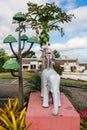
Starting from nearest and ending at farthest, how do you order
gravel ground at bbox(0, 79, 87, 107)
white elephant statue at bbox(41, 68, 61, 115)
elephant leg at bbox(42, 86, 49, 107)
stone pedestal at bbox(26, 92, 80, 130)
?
stone pedestal at bbox(26, 92, 80, 130) → white elephant statue at bbox(41, 68, 61, 115) → elephant leg at bbox(42, 86, 49, 107) → gravel ground at bbox(0, 79, 87, 107)

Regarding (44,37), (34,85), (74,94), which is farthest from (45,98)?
(74,94)

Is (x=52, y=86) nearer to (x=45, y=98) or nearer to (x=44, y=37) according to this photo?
(x=45, y=98)

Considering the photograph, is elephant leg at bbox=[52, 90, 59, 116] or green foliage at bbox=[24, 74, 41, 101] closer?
elephant leg at bbox=[52, 90, 59, 116]

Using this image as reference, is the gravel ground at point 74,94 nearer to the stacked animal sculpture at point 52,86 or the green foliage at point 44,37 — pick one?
the green foliage at point 44,37

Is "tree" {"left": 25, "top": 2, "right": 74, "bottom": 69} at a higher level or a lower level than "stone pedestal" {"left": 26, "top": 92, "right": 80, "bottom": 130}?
higher

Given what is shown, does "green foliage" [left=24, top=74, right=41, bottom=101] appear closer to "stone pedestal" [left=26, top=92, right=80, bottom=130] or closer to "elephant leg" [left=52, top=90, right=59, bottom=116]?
"elephant leg" [left=52, top=90, right=59, bottom=116]

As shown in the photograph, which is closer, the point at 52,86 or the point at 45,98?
the point at 52,86

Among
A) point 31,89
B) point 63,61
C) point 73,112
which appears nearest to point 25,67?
point 63,61

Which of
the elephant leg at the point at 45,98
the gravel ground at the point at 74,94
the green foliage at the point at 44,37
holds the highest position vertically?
the green foliage at the point at 44,37

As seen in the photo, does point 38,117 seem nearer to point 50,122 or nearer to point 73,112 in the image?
point 50,122

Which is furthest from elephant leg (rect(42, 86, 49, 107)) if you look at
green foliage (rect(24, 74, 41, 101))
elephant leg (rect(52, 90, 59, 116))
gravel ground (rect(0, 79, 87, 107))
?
gravel ground (rect(0, 79, 87, 107))

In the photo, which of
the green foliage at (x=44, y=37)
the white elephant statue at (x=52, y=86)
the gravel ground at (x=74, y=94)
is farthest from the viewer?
the gravel ground at (x=74, y=94)

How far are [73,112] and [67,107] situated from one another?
1.45 ft

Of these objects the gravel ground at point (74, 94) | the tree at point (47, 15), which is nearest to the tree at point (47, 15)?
the tree at point (47, 15)
